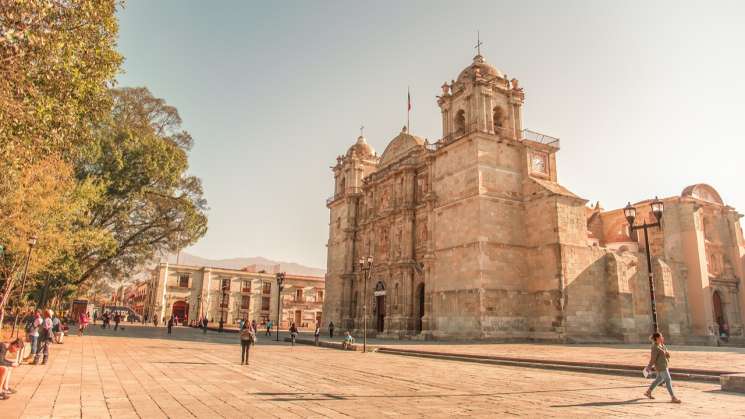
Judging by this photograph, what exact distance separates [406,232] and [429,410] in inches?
1035

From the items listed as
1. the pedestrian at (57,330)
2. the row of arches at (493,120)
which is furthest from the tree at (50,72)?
the row of arches at (493,120)

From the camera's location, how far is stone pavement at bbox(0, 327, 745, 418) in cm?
703

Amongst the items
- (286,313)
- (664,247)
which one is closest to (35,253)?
(664,247)

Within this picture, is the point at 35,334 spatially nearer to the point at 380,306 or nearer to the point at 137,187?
the point at 137,187

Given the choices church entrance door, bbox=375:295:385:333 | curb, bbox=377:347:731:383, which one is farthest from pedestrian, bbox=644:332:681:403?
church entrance door, bbox=375:295:385:333

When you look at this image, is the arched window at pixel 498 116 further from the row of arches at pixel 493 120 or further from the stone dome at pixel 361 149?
the stone dome at pixel 361 149

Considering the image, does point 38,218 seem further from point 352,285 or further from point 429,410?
point 352,285

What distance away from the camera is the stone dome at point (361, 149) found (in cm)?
4362

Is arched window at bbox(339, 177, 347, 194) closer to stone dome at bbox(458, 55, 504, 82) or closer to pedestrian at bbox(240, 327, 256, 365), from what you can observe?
stone dome at bbox(458, 55, 504, 82)

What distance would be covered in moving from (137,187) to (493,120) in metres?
22.5

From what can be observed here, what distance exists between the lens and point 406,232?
3341 centimetres

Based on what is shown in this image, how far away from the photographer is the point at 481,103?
29.0m

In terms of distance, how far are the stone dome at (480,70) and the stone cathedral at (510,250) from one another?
0.35ft

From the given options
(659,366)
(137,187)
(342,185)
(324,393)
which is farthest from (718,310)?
(137,187)
